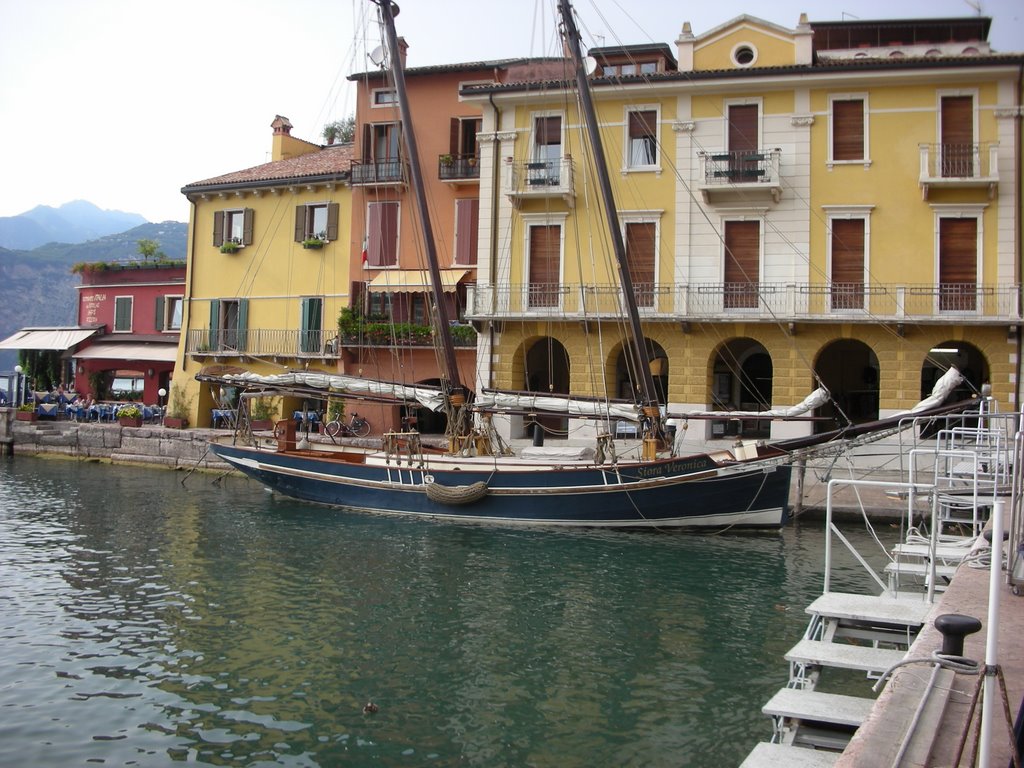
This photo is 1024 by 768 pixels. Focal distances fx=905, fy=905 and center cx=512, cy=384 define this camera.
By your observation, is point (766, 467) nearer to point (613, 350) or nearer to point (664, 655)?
point (664, 655)

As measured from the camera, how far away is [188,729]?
29.2 feet

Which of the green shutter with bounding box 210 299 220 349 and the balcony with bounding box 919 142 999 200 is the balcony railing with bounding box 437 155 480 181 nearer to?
the green shutter with bounding box 210 299 220 349

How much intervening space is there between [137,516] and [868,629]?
61.6 feet

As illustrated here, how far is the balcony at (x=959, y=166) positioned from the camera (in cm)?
2519

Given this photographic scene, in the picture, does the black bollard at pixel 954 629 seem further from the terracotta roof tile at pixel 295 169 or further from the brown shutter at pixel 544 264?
the terracotta roof tile at pixel 295 169

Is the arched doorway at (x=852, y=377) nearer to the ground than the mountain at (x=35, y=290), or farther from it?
nearer to the ground

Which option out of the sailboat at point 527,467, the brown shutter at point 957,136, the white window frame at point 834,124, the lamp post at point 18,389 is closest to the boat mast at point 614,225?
the sailboat at point 527,467

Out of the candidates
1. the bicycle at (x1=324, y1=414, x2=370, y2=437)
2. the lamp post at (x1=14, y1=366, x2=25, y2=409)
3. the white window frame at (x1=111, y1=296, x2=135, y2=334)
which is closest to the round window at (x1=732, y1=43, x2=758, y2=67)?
the bicycle at (x1=324, y1=414, x2=370, y2=437)

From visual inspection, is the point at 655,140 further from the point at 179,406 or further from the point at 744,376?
the point at 179,406

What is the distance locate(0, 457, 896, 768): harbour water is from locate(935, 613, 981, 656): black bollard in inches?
182

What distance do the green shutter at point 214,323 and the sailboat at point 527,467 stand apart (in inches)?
420

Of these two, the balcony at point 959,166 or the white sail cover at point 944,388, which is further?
the balcony at point 959,166

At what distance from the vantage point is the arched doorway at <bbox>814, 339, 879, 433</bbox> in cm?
3100

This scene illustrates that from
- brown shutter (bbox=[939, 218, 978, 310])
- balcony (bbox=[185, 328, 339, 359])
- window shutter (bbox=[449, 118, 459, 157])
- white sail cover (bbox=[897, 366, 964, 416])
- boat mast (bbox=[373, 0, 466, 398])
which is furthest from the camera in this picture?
balcony (bbox=[185, 328, 339, 359])
